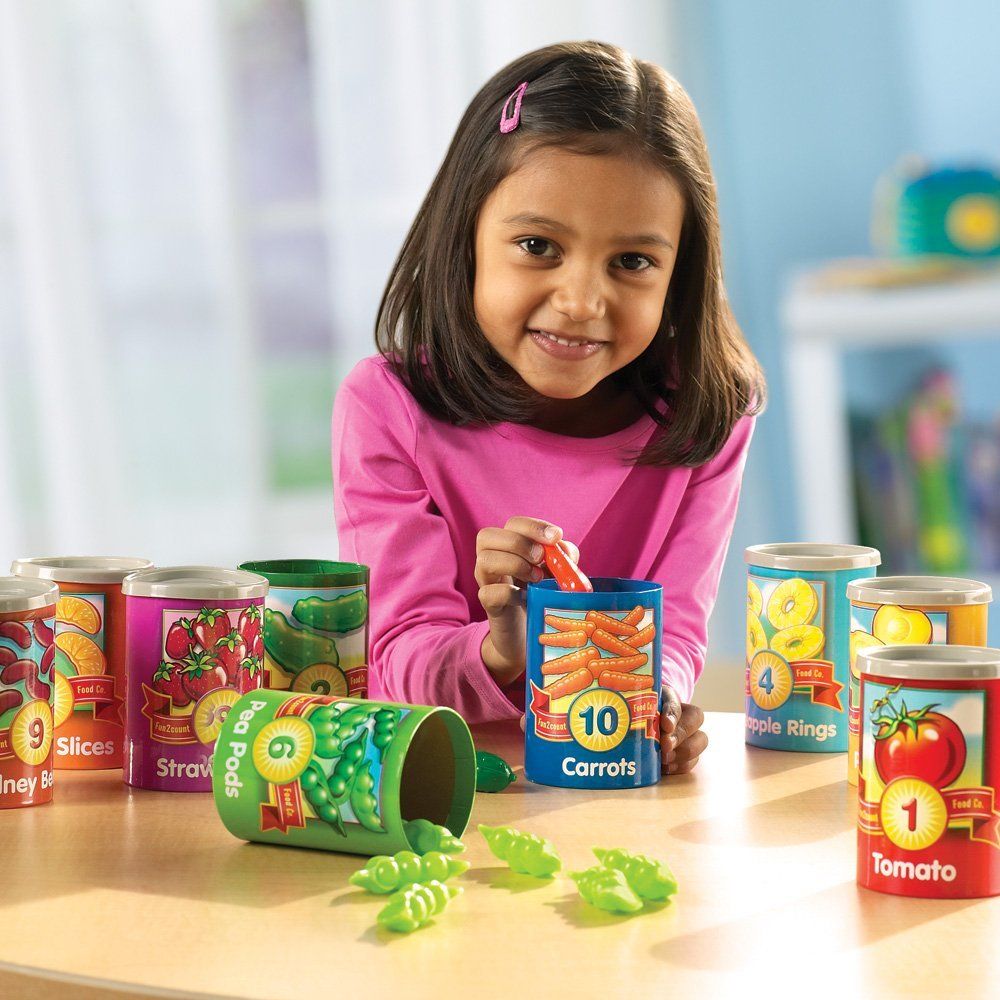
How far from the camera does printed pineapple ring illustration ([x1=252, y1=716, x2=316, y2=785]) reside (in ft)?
2.69

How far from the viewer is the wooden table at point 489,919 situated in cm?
65

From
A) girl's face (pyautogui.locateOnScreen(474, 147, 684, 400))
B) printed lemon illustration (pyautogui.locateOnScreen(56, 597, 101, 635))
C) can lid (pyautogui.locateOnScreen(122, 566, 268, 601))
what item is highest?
girl's face (pyautogui.locateOnScreen(474, 147, 684, 400))

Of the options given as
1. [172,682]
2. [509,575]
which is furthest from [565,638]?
[172,682]

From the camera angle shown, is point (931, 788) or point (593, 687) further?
point (593, 687)

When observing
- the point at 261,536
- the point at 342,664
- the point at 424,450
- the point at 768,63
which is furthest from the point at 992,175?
the point at 342,664

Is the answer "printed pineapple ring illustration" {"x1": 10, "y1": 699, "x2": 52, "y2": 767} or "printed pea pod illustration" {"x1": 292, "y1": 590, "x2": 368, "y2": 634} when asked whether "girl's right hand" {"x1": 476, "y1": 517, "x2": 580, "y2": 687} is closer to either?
"printed pea pod illustration" {"x1": 292, "y1": 590, "x2": 368, "y2": 634}

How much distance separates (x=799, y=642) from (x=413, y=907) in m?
0.45

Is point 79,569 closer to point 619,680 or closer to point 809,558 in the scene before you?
point 619,680

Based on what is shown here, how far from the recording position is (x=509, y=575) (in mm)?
1072

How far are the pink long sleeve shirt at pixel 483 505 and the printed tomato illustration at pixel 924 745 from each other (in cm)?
52

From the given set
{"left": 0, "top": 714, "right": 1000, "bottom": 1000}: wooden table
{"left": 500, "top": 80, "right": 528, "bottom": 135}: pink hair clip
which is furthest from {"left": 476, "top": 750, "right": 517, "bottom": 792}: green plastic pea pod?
{"left": 500, "top": 80, "right": 528, "bottom": 135}: pink hair clip

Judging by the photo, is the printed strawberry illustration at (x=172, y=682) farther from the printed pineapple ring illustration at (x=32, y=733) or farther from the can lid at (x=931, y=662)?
the can lid at (x=931, y=662)

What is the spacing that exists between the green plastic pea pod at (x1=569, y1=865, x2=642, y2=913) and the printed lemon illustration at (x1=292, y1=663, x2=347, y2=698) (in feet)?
1.06

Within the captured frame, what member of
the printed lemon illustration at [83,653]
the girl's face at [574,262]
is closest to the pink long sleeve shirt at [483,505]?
the girl's face at [574,262]
